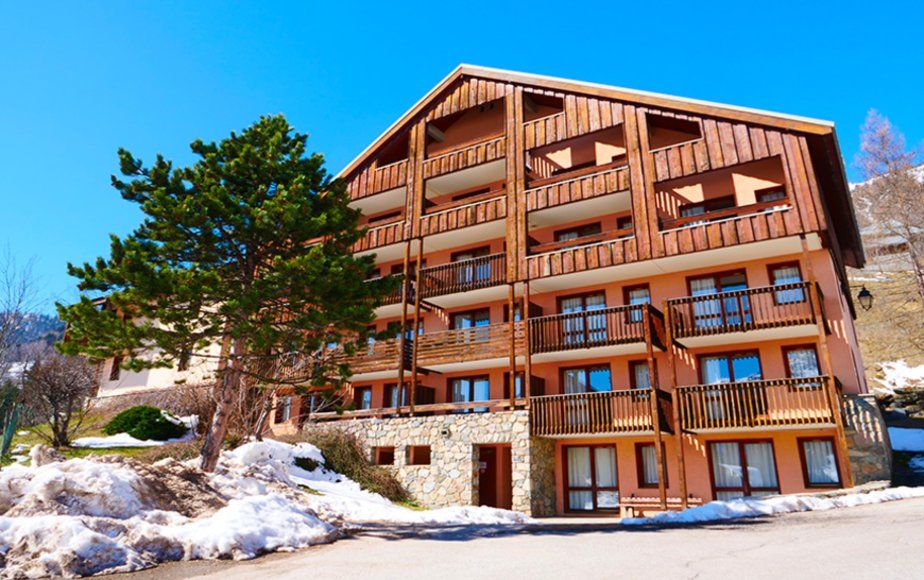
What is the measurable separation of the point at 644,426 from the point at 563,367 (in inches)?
170

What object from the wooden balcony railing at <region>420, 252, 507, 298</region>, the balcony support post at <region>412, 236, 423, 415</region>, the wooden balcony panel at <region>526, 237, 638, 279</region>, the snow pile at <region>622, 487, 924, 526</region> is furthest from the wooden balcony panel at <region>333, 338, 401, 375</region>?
the snow pile at <region>622, 487, 924, 526</region>

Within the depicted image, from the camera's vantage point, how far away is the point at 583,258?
21.7 metres

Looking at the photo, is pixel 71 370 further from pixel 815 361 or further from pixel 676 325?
pixel 815 361

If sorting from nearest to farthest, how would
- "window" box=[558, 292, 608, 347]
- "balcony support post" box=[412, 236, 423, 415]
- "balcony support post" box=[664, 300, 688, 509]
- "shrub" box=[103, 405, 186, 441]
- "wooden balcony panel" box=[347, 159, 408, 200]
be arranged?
"balcony support post" box=[664, 300, 688, 509] → "window" box=[558, 292, 608, 347] → "shrub" box=[103, 405, 186, 441] → "balcony support post" box=[412, 236, 423, 415] → "wooden balcony panel" box=[347, 159, 408, 200]

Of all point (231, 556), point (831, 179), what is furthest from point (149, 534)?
point (831, 179)

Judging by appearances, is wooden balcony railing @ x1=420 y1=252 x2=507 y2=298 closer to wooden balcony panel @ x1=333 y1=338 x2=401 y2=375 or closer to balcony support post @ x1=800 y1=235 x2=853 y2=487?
wooden balcony panel @ x1=333 y1=338 x2=401 y2=375

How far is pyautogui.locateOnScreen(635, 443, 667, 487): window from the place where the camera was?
1986 centimetres

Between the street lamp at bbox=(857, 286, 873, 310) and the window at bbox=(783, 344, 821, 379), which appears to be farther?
the street lamp at bbox=(857, 286, 873, 310)

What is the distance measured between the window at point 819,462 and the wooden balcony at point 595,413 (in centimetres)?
400

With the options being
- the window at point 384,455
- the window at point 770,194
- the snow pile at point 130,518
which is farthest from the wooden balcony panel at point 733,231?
the snow pile at point 130,518

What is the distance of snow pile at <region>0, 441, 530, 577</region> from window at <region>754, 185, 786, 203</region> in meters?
17.1

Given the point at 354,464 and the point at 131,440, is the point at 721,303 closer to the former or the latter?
the point at 354,464

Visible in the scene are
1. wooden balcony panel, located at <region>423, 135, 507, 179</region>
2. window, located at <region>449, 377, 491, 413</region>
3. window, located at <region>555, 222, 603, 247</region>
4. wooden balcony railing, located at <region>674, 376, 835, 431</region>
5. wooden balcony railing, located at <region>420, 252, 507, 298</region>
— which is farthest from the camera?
wooden balcony panel, located at <region>423, 135, 507, 179</region>

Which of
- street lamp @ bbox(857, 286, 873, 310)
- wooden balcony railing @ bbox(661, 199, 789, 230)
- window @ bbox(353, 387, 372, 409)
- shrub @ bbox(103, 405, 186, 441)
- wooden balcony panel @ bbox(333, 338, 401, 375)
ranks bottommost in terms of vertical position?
shrub @ bbox(103, 405, 186, 441)
